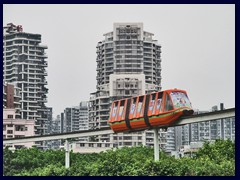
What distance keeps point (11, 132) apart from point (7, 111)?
3.84m

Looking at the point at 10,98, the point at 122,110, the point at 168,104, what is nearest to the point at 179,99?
the point at 168,104

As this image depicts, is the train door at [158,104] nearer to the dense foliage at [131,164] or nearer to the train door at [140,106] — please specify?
the train door at [140,106]

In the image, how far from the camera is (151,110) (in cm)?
2527

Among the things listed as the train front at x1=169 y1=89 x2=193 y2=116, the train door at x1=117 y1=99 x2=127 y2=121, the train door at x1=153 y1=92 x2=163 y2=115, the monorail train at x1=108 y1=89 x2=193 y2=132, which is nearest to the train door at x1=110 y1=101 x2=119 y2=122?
the monorail train at x1=108 y1=89 x2=193 y2=132

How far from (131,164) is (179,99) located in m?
4.41

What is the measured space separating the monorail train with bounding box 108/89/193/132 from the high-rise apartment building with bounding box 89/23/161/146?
37731 millimetres

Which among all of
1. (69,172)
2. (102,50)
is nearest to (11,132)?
(102,50)

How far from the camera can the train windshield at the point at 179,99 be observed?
2445cm

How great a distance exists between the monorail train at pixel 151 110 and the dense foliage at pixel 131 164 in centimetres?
173

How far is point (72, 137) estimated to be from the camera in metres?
30.2

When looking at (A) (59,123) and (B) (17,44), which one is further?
(A) (59,123)

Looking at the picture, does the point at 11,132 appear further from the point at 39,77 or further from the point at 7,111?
the point at 39,77

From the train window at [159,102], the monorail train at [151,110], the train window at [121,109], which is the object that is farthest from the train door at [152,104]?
the train window at [121,109]

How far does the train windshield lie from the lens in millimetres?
24453
